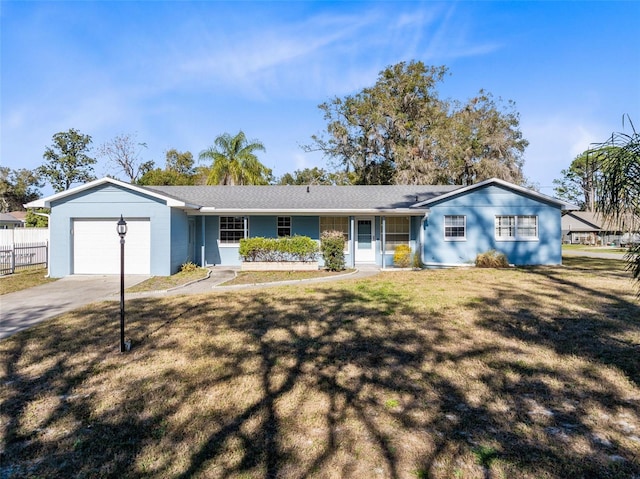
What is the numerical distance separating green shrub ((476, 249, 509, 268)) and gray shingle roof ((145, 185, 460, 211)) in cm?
387

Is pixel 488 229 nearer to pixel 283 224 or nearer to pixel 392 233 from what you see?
pixel 392 233

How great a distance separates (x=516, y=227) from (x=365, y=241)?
672cm

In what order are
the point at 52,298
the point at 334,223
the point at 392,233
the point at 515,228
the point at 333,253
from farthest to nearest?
the point at 392,233 < the point at 334,223 < the point at 515,228 < the point at 333,253 < the point at 52,298

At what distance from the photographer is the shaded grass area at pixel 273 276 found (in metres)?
11.6

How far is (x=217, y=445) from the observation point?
291 cm

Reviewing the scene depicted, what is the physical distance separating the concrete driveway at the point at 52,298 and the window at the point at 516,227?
14.7 m

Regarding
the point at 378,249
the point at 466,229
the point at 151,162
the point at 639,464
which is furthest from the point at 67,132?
the point at 639,464

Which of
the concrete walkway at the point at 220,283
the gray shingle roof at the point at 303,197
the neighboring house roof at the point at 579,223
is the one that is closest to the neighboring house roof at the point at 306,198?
the gray shingle roof at the point at 303,197

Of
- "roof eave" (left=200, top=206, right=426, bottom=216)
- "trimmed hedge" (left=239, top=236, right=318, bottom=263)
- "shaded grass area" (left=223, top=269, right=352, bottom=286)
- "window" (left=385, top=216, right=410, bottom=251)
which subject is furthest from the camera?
"window" (left=385, top=216, right=410, bottom=251)

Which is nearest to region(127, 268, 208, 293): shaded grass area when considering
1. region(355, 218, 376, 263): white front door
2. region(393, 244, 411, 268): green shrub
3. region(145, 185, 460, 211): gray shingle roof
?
region(145, 185, 460, 211): gray shingle roof

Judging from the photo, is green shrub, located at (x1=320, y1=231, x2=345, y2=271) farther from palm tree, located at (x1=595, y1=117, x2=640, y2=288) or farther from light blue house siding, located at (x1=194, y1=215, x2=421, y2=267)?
palm tree, located at (x1=595, y1=117, x2=640, y2=288)

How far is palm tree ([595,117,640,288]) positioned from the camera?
4.13 meters

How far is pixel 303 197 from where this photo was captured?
17.7 m

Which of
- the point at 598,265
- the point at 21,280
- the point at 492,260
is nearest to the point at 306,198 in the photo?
the point at 492,260
